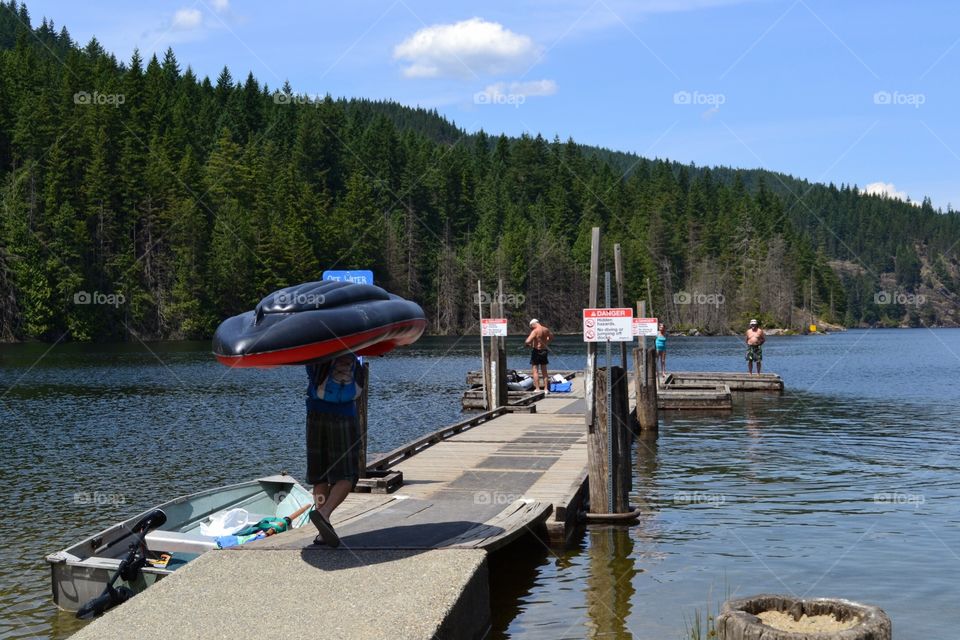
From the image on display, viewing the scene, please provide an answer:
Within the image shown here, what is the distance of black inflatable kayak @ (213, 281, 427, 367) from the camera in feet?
28.9

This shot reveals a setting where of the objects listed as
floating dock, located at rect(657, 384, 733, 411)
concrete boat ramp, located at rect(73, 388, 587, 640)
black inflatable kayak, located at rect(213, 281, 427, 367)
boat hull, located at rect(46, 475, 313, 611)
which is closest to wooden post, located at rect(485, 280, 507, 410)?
floating dock, located at rect(657, 384, 733, 411)

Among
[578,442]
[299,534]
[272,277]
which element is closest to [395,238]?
[272,277]

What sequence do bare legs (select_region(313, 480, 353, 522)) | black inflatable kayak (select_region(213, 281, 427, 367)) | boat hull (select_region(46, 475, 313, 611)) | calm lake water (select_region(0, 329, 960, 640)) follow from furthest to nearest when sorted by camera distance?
calm lake water (select_region(0, 329, 960, 640)) → boat hull (select_region(46, 475, 313, 611)) → bare legs (select_region(313, 480, 353, 522)) → black inflatable kayak (select_region(213, 281, 427, 367))

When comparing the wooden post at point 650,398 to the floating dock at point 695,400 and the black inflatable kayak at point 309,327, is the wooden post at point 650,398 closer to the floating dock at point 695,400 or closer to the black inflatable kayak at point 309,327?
the floating dock at point 695,400

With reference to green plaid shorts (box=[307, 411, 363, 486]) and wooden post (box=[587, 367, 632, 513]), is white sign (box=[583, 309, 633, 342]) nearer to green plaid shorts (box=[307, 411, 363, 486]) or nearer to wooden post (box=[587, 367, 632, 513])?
wooden post (box=[587, 367, 632, 513])

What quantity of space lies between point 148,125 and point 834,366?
89.3m

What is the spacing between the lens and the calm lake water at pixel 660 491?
36.8ft

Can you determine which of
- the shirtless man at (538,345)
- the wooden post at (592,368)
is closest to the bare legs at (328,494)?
the wooden post at (592,368)

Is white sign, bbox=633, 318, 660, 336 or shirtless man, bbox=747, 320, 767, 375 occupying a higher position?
white sign, bbox=633, 318, 660, 336

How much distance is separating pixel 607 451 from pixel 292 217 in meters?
96.1

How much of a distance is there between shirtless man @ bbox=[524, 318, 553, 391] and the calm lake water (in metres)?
3.10

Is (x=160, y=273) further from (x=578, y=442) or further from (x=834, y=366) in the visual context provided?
(x=578, y=442)

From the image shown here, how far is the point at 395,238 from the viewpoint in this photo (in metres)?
128

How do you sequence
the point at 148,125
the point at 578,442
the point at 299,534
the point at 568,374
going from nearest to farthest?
the point at 299,534 < the point at 578,442 < the point at 568,374 < the point at 148,125
